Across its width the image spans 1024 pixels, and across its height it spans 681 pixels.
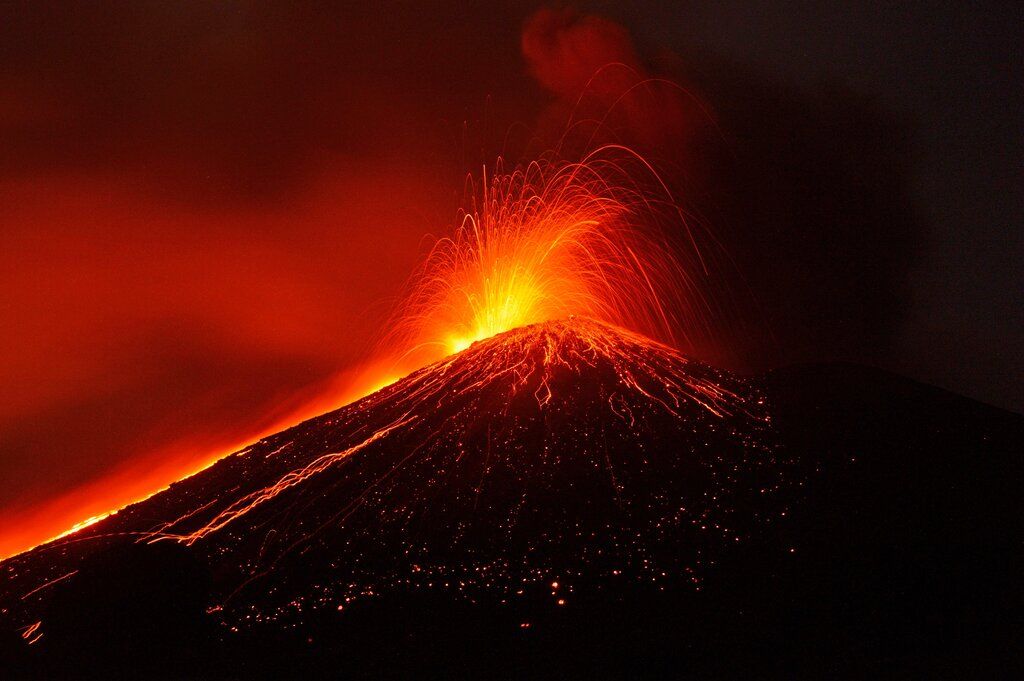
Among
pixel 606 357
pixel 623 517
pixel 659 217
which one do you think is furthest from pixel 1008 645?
pixel 659 217

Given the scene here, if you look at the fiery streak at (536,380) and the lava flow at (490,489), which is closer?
the lava flow at (490,489)

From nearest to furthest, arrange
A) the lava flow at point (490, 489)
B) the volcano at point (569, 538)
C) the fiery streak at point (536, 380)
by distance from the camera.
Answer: the volcano at point (569, 538)
the lava flow at point (490, 489)
the fiery streak at point (536, 380)

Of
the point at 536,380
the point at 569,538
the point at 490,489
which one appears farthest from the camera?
the point at 536,380

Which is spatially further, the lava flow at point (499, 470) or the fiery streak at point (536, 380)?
the fiery streak at point (536, 380)

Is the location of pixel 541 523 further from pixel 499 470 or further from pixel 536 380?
pixel 536 380

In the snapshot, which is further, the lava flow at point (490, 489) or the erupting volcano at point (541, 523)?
the lava flow at point (490, 489)

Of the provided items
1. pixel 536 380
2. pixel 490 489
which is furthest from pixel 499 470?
pixel 536 380

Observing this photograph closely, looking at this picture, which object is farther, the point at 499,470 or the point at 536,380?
the point at 536,380

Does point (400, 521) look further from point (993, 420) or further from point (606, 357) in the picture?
point (993, 420)

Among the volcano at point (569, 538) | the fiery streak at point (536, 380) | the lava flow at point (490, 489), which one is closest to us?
the volcano at point (569, 538)
